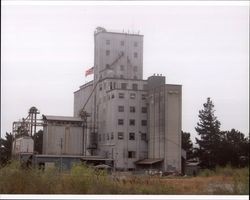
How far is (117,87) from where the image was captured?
87.2ft

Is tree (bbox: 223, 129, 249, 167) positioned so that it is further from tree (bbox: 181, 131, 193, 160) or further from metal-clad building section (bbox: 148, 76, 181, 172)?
metal-clad building section (bbox: 148, 76, 181, 172)

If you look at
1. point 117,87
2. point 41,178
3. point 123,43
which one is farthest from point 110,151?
point 41,178

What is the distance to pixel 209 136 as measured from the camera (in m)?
16.8

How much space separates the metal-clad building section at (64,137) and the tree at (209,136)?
909 centimetres

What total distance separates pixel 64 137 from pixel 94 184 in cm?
1542

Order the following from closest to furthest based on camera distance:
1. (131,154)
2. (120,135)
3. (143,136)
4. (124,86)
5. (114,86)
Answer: (114,86) < (124,86) < (143,136) < (120,135) < (131,154)

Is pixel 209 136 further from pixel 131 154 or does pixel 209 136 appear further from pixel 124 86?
pixel 131 154

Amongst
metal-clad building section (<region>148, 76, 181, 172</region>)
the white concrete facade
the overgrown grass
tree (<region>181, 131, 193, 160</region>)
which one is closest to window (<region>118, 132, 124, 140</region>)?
the white concrete facade

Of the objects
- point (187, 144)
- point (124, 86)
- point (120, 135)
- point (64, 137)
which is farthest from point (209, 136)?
point (64, 137)

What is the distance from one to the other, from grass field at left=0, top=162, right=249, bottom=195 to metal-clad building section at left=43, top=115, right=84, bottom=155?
34.4ft

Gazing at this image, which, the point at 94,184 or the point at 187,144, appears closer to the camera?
the point at 94,184

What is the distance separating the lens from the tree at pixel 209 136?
51.9 feet

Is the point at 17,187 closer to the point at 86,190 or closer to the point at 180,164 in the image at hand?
the point at 86,190

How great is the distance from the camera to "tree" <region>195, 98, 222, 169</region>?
1580 centimetres
